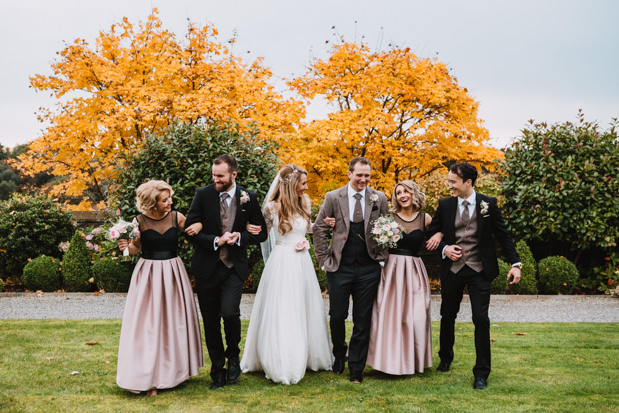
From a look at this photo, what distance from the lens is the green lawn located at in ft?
14.7

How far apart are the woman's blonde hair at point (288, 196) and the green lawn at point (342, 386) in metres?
1.51

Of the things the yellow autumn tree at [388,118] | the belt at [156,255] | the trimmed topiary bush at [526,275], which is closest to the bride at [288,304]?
the belt at [156,255]

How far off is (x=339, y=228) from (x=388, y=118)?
8.55m

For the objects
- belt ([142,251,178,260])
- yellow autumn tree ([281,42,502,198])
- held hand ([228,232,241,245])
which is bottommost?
belt ([142,251,178,260])

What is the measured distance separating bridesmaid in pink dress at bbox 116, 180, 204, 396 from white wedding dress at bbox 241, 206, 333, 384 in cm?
63

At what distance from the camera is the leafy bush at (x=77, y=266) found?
1088 cm

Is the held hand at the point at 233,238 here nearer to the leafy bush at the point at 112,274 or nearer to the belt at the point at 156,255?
the belt at the point at 156,255

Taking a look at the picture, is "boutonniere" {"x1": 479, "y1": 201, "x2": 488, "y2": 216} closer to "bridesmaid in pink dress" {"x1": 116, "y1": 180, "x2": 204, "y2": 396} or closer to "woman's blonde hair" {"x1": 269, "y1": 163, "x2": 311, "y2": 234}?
"woman's blonde hair" {"x1": 269, "y1": 163, "x2": 311, "y2": 234}

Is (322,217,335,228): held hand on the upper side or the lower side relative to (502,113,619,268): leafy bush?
lower

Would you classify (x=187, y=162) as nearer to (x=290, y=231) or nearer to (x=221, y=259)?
(x=290, y=231)

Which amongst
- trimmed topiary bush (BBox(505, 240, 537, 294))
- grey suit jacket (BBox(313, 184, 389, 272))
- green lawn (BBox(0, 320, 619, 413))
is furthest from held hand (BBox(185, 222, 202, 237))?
trimmed topiary bush (BBox(505, 240, 537, 294))

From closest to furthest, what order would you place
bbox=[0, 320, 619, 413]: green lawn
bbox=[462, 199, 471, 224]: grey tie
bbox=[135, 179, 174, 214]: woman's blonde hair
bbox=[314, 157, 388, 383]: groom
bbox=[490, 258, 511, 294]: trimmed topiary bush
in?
bbox=[0, 320, 619, 413]: green lawn, bbox=[135, 179, 174, 214]: woman's blonde hair, bbox=[462, 199, 471, 224]: grey tie, bbox=[314, 157, 388, 383]: groom, bbox=[490, 258, 511, 294]: trimmed topiary bush

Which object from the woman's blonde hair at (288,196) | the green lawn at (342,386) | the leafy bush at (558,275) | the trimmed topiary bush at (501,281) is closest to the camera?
the green lawn at (342,386)

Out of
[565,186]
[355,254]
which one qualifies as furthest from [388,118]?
[355,254]
